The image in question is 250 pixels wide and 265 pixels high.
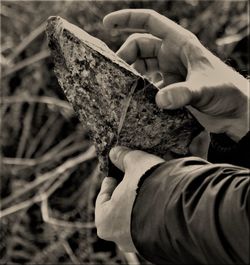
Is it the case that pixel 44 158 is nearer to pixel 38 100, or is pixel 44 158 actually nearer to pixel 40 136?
pixel 40 136

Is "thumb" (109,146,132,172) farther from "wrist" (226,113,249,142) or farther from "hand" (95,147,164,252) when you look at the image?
"wrist" (226,113,249,142)

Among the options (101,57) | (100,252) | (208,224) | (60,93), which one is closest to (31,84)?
(60,93)

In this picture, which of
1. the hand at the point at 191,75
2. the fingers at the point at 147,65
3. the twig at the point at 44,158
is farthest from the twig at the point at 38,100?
the hand at the point at 191,75

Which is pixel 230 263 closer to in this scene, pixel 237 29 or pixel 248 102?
pixel 248 102

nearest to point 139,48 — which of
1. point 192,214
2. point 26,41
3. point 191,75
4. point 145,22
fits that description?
point 145,22

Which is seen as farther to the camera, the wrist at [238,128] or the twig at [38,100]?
the twig at [38,100]

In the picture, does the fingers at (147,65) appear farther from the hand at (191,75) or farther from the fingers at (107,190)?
the fingers at (107,190)

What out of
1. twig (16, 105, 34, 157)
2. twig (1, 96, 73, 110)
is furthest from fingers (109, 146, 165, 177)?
twig (16, 105, 34, 157)
